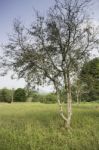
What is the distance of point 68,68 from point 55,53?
59.0 inches

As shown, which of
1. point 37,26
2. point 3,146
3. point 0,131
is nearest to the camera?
point 3,146

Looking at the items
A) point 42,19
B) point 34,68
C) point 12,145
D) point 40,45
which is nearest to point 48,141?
point 12,145

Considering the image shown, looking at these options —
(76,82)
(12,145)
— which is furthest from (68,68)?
(12,145)

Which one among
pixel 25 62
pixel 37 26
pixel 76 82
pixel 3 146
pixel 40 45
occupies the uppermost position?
pixel 37 26

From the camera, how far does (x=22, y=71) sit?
66.5 feet

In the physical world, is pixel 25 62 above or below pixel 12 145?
above

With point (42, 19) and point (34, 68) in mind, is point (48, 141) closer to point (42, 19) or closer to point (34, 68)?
point (34, 68)

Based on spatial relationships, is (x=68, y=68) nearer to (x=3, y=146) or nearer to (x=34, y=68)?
(x=34, y=68)

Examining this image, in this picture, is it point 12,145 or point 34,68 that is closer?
point 12,145

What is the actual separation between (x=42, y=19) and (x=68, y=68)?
4.06 meters

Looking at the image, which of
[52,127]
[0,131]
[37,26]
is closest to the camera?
[0,131]

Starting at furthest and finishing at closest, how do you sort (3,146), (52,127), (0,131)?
(52,127)
(0,131)
(3,146)

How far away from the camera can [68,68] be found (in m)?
20.2

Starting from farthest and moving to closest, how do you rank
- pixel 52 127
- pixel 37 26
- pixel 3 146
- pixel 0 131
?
pixel 37 26 < pixel 52 127 < pixel 0 131 < pixel 3 146
